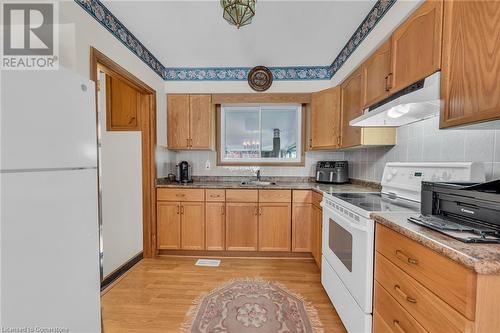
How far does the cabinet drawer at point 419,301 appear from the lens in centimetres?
74

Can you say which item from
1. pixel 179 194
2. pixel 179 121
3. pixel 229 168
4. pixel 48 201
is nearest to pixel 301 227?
pixel 229 168

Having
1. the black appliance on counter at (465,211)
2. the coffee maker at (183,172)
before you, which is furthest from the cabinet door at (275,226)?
the black appliance on counter at (465,211)

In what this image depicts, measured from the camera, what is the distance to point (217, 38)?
228cm

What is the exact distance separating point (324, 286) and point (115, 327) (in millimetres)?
1731

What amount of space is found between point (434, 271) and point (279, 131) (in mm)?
2669

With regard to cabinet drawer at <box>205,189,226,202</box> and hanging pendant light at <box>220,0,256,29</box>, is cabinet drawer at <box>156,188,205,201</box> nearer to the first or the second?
cabinet drawer at <box>205,189,226,202</box>

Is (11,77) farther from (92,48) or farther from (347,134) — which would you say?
(347,134)

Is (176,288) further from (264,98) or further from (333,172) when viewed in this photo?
(264,98)

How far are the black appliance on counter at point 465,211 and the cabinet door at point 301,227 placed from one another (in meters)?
1.59

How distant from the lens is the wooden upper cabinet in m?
2.99

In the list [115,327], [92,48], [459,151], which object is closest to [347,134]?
[459,151]

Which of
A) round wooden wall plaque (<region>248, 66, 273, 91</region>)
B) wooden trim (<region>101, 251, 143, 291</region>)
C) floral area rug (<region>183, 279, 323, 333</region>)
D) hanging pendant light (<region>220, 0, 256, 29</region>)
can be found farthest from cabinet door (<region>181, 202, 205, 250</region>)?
hanging pendant light (<region>220, 0, 256, 29</region>)

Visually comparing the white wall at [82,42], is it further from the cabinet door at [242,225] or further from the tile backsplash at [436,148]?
the tile backsplash at [436,148]

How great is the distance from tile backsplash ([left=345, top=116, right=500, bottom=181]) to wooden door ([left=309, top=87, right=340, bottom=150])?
44 centimetres
